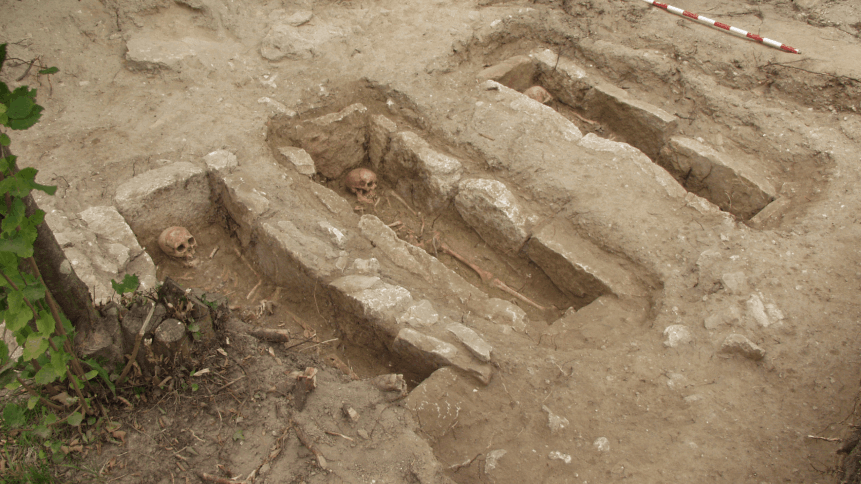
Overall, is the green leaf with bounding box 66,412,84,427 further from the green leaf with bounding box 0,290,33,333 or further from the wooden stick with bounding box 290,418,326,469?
the wooden stick with bounding box 290,418,326,469

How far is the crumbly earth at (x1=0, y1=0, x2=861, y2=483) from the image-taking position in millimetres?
2506

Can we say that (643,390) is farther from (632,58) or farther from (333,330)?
(632,58)

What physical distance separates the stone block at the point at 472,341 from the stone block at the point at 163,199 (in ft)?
7.22

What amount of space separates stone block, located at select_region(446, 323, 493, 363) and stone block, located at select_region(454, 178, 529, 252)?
109cm

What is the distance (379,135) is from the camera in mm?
4633

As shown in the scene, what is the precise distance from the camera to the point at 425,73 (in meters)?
4.85

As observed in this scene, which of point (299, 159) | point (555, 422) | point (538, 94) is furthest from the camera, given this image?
point (538, 94)

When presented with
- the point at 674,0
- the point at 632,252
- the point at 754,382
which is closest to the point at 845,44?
the point at 674,0

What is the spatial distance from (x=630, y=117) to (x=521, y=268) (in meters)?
2.09

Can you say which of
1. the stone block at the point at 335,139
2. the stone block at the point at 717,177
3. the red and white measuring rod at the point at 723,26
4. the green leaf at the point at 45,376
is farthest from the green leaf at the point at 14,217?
the red and white measuring rod at the point at 723,26

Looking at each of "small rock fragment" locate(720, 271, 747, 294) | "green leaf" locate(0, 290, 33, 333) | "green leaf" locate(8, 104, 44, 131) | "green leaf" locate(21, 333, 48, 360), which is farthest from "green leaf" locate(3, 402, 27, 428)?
"small rock fragment" locate(720, 271, 747, 294)

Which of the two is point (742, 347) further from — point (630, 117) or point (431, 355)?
point (630, 117)

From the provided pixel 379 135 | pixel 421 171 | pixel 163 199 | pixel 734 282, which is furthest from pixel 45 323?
pixel 734 282

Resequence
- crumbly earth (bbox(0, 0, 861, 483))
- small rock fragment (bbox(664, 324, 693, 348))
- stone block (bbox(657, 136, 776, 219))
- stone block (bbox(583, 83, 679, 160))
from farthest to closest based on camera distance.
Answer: stone block (bbox(583, 83, 679, 160))
stone block (bbox(657, 136, 776, 219))
small rock fragment (bbox(664, 324, 693, 348))
crumbly earth (bbox(0, 0, 861, 483))
